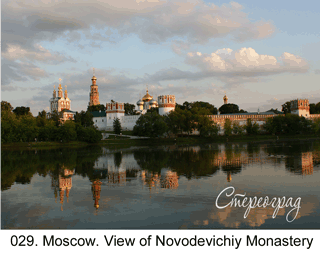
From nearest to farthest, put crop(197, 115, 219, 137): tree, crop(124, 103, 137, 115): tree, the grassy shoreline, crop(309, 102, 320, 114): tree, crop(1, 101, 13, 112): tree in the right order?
the grassy shoreline < crop(1, 101, 13, 112): tree < crop(197, 115, 219, 137): tree < crop(309, 102, 320, 114): tree < crop(124, 103, 137, 115): tree

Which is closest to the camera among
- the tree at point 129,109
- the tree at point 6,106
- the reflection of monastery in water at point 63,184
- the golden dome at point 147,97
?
the reflection of monastery in water at point 63,184

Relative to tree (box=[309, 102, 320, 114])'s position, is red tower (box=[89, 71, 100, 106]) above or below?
above

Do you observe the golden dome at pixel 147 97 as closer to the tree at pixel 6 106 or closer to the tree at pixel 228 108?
the tree at pixel 228 108

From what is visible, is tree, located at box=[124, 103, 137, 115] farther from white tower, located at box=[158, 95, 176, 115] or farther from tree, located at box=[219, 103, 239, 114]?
tree, located at box=[219, 103, 239, 114]

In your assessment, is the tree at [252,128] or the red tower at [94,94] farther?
the red tower at [94,94]

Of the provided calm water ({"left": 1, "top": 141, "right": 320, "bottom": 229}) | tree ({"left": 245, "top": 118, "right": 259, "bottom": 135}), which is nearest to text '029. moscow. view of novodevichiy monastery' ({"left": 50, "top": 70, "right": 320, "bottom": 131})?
tree ({"left": 245, "top": 118, "right": 259, "bottom": 135})

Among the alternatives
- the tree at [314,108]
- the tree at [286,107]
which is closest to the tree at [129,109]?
the tree at [286,107]

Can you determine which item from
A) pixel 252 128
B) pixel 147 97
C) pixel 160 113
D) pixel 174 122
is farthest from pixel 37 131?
pixel 147 97

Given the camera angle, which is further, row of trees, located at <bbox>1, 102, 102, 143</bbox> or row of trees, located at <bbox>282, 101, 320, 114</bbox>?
row of trees, located at <bbox>282, 101, 320, 114</bbox>

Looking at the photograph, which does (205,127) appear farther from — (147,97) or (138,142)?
(147,97)

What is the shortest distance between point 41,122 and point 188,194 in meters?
50.6

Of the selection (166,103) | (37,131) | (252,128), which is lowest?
(252,128)

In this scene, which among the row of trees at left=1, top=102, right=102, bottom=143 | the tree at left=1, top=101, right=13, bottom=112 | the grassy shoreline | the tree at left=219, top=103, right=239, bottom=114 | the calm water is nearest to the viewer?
the calm water

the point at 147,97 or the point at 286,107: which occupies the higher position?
the point at 147,97
